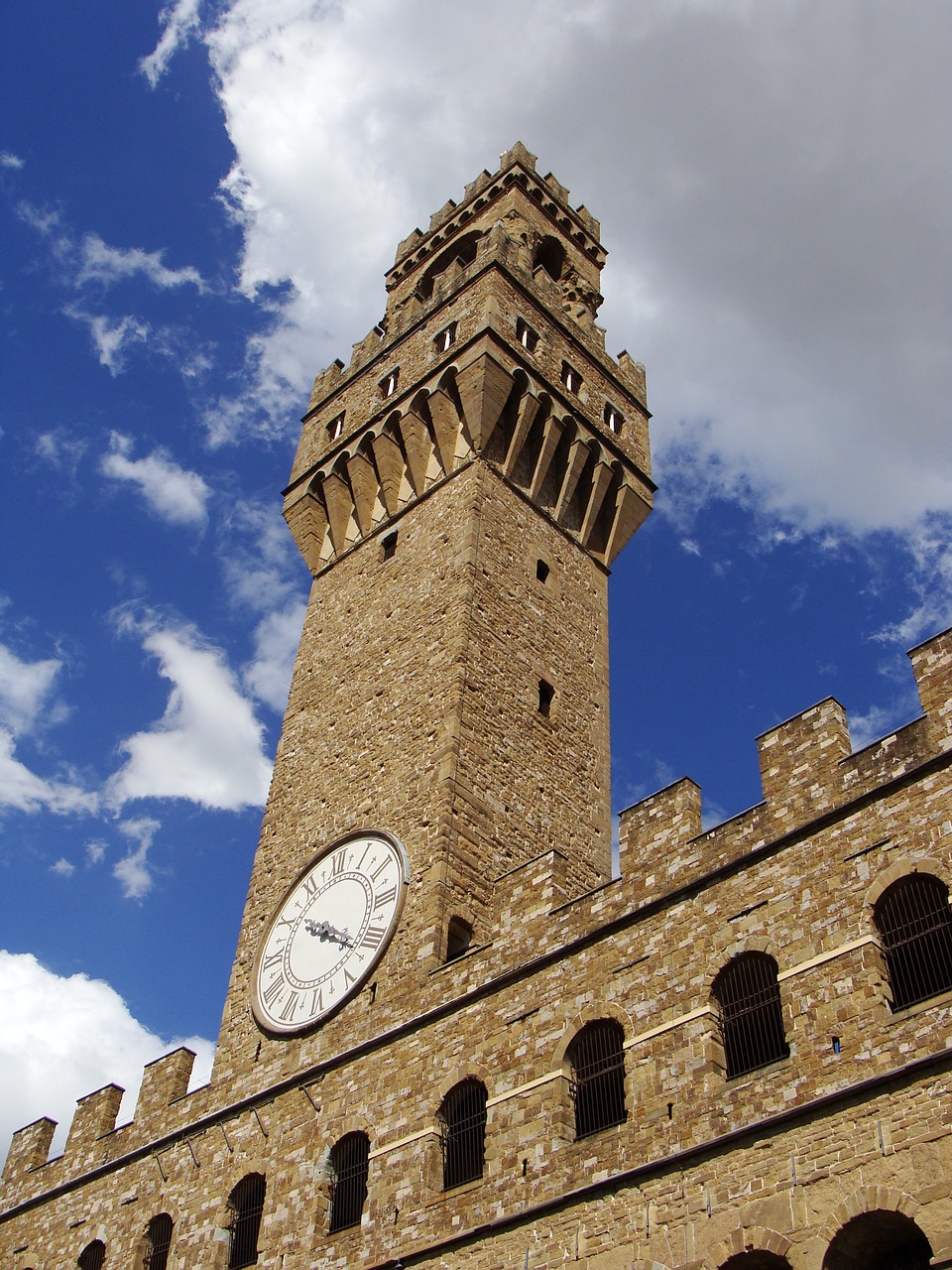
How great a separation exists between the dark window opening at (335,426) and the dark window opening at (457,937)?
1165 centimetres

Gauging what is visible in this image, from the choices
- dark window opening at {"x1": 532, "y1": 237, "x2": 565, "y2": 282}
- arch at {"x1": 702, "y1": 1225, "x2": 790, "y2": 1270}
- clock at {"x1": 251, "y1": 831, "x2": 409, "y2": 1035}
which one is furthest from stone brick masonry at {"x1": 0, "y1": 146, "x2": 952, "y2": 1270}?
dark window opening at {"x1": 532, "y1": 237, "x2": 565, "y2": 282}

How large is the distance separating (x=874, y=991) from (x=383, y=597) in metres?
11.6

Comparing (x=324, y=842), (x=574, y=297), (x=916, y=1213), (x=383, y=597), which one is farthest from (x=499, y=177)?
(x=916, y=1213)

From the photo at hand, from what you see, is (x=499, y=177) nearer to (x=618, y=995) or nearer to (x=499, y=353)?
(x=499, y=353)

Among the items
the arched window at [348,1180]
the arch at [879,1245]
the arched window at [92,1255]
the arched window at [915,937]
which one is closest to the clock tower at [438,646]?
the arched window at [348,1180]

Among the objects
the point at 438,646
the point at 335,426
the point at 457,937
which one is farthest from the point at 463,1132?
the point at 335,426

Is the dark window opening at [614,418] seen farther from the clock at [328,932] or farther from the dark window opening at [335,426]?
the clock at [328,932]

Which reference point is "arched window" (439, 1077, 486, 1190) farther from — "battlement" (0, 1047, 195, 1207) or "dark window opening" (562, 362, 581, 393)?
"dark window opening" (562, 362, 581, 393)

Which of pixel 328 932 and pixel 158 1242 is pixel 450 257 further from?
pixel 158 1242

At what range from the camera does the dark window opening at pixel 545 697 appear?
18922mm

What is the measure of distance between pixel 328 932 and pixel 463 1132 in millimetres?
4032

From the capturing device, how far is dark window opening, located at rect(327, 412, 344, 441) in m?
24.3

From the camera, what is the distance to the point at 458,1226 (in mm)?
12125

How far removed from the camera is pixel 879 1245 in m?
9.55
